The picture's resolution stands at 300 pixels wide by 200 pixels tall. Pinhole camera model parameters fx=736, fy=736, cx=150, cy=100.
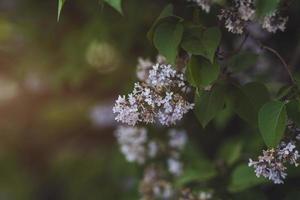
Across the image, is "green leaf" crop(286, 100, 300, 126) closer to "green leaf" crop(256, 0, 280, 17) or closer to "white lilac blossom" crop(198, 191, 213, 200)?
"green leaf" crop(256, 0, 280, 17)

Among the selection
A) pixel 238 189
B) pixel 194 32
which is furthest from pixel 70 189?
pixel 194 32

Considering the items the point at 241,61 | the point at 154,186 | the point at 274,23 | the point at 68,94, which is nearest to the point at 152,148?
the point at 154,186

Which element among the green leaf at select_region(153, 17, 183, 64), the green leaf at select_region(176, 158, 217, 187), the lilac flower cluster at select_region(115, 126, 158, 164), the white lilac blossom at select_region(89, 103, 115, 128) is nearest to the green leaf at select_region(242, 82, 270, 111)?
the green leaf at select_region(153, 17, 183, 64)

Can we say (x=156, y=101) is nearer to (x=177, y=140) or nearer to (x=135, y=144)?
(x=135, y=144)

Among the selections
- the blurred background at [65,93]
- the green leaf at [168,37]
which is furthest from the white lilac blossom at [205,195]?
the blurred background at [65,93]

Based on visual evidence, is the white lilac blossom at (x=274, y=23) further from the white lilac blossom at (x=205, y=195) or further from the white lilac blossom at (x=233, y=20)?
the white lilac blossom at (x=205, y=195)

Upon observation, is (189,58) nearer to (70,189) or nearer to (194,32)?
(194,32)
